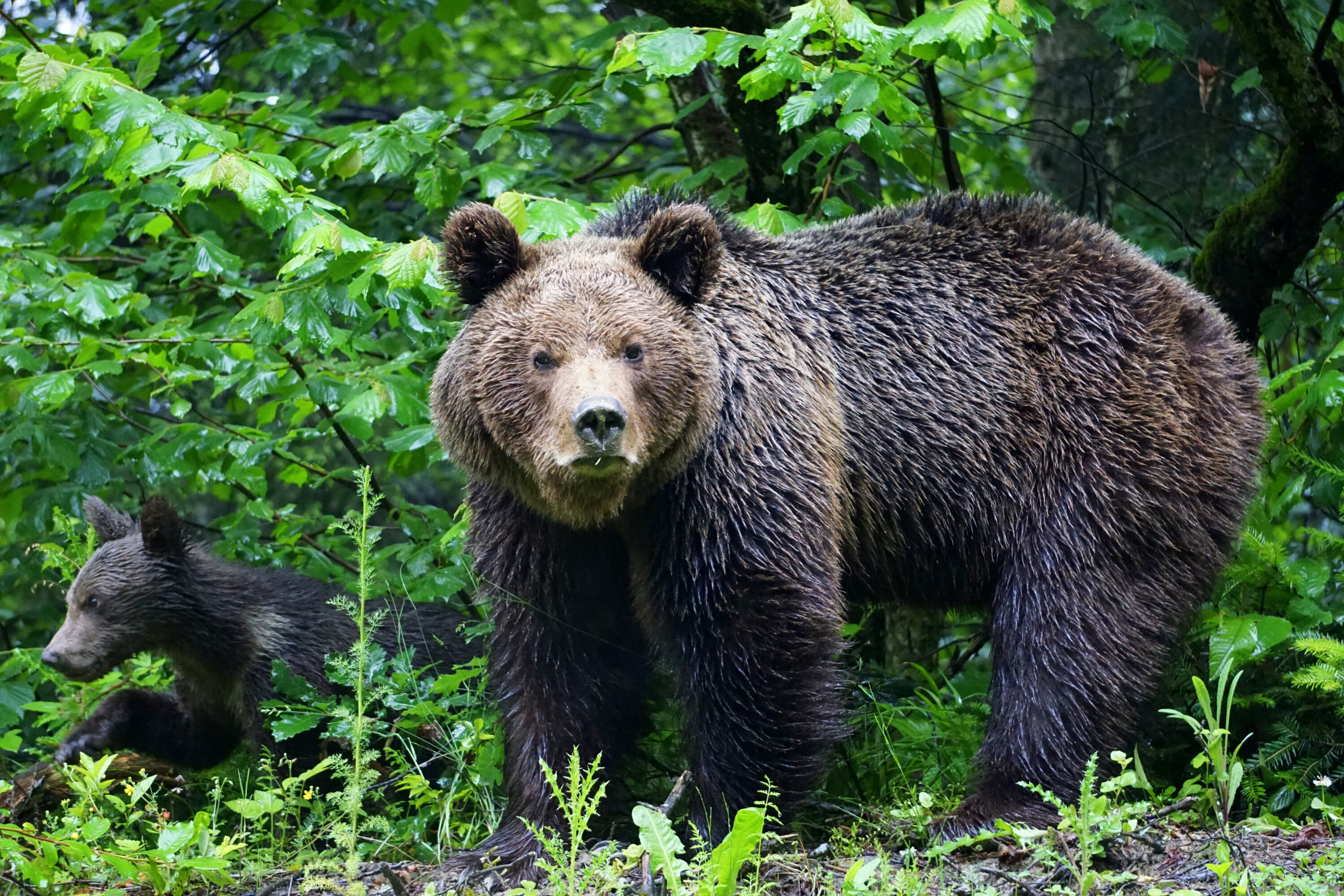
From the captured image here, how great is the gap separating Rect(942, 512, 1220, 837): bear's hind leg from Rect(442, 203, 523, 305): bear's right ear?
8.53ft

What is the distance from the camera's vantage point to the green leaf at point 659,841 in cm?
400

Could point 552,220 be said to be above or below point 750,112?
below

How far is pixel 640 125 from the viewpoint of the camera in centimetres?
1330

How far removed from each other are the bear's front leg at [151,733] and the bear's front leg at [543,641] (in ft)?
8.80

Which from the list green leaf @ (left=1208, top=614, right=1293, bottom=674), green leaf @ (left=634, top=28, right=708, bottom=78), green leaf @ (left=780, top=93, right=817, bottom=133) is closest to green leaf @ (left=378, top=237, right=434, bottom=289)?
green leaf @ (left=634, top=28, right=708, bottom=78)

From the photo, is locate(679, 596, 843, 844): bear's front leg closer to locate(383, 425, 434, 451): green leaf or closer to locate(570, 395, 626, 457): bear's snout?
locate(570, 395, 626, 457): bear's snout

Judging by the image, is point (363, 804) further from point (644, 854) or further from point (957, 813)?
point (957, 813)

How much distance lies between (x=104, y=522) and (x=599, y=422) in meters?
4.71

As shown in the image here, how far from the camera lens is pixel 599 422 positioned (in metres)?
4.18

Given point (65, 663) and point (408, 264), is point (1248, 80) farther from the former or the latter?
point (65, 663)

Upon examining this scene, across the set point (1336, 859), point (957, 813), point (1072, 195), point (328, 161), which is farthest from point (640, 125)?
point (1336, 859)

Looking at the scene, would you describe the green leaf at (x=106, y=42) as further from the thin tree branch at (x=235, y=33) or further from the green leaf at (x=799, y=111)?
the green leaf at (x=799, y=111)

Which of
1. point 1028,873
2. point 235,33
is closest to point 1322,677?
point 1028,873

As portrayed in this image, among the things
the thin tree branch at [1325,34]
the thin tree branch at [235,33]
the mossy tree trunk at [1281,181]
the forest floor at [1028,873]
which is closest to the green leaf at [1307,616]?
the forest floor at [1028,873]
